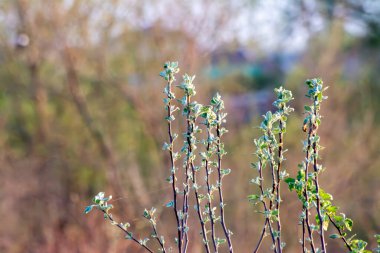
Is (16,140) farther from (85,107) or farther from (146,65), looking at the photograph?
(146,65)

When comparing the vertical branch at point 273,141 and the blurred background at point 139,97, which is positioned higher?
the blurred background at point 139,97

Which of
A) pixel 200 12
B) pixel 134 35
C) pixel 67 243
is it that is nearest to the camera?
pixel 67 243

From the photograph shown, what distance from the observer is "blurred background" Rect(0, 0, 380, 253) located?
10.4 meters

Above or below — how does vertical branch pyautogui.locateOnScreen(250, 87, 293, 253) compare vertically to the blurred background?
below

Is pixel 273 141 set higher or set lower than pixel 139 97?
lower

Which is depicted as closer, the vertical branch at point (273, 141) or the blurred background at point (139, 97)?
the vertical branch at point (273, 141)

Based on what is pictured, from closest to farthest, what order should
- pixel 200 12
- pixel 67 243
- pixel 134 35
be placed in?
pixel 67 243 < pixel 200 12 < pixel 134 35

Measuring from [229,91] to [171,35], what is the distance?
1.64 m

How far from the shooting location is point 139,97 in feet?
40.0

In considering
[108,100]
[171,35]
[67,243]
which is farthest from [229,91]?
[67,243]

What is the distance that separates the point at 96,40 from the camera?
11758 mm

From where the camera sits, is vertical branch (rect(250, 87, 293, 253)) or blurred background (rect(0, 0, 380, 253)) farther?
blurred background (rect(0, 0, 380, 253))

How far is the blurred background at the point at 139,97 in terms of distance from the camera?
1040 cm

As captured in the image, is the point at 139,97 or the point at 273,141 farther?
the point at 139,97
